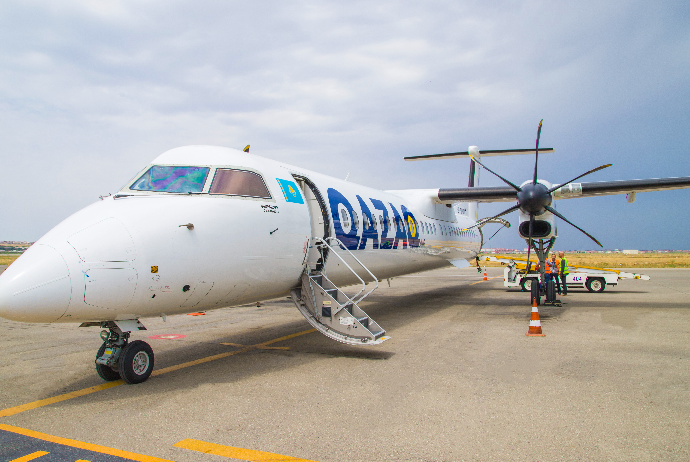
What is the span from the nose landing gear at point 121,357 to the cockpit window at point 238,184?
198cm

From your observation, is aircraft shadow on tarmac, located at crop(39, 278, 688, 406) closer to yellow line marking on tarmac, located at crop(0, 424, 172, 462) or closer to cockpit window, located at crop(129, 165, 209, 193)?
yellow line marking on tarmac, located at crop(0, 424, 172, 462)

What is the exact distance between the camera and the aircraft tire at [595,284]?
1847 centimetres

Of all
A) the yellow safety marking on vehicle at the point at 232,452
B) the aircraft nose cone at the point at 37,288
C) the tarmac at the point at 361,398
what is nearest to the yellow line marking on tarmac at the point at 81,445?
the tarmac at the point at 361,398

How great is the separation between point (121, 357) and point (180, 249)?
151 cm

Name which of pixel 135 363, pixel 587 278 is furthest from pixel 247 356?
pixel 587 278

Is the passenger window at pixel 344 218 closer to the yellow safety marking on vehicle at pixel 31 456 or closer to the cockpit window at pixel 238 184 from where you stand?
the cockpit window at pixel 238 184

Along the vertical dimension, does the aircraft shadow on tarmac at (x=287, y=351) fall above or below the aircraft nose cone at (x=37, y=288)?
below

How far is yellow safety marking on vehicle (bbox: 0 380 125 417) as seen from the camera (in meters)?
4.63

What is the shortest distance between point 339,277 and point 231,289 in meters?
3.06

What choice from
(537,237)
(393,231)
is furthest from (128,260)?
(537,237)

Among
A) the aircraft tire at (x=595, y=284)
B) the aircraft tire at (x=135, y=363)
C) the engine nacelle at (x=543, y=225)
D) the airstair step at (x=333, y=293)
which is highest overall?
the engine nacelle at (x=543, y=225)

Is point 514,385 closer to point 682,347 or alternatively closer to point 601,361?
point 601,361

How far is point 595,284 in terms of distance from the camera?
18578 mm

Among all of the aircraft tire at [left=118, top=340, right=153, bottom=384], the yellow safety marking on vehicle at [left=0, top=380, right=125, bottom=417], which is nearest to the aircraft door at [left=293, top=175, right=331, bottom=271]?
the aircraft tire at [left=118, top=340, right=153, bottom=384]
